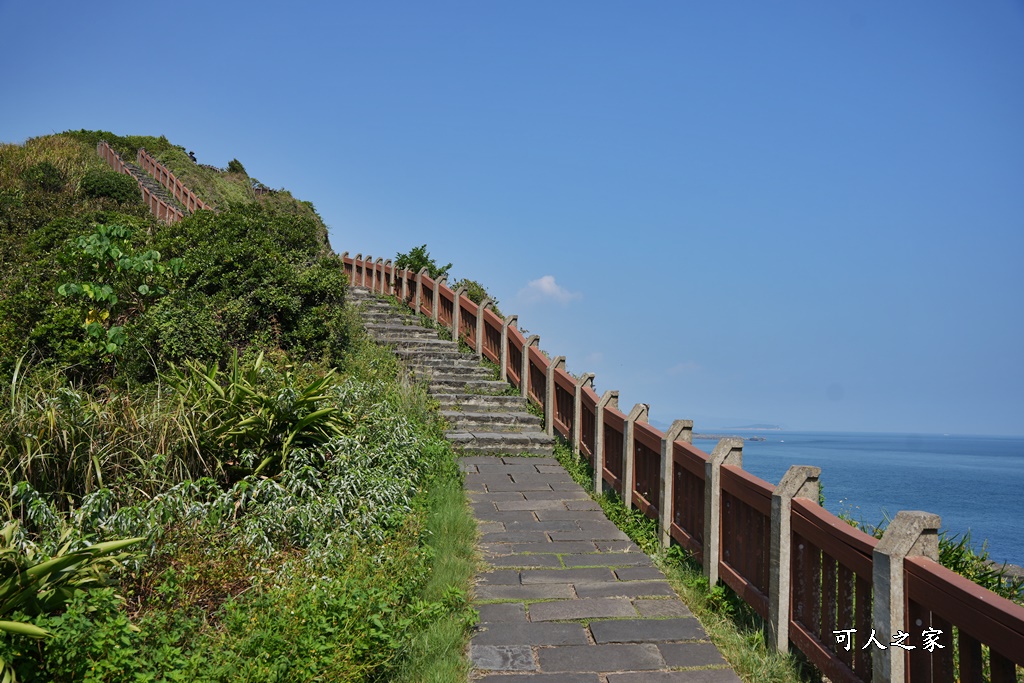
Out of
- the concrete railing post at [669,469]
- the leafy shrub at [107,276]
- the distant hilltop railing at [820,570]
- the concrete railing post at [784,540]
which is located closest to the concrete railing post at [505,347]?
the leafy shrub at [107,276]

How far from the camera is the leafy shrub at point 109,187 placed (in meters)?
30.9

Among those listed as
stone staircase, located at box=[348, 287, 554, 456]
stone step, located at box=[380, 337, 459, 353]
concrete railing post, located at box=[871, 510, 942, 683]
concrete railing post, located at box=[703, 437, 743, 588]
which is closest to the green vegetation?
stone staircase, located at box=[348, 287, 554, 456]

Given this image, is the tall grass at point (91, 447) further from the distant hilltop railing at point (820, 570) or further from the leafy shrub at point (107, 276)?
the distant hilltop railing at point (820, 570)

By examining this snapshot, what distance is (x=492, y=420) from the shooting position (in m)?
12.1

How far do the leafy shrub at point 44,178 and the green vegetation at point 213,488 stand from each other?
20604 mm

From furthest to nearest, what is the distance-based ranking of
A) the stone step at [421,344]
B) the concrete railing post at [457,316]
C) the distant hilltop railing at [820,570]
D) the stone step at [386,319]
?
the stone step at [386,319], the concrete railing post at [457,316], the stone step at [421,344], the distant hilltop railing at [820,570]

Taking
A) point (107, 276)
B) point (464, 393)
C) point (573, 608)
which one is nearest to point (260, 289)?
point (107, 276)

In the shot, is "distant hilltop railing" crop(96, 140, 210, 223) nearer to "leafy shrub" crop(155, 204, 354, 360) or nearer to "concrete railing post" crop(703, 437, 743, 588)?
"leafy shrub" crop(155, 204, 354, 360)

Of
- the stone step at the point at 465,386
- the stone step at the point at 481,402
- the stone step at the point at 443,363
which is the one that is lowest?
the stone step at the point at 481,402

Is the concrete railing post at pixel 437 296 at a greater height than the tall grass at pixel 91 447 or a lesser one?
greater

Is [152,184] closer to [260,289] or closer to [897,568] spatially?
[260,289]

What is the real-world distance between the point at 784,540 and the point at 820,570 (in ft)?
0.90

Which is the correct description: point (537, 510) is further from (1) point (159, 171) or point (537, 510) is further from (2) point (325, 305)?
(1) point (159, 171)

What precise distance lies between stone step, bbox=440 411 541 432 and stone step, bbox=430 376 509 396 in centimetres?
132
